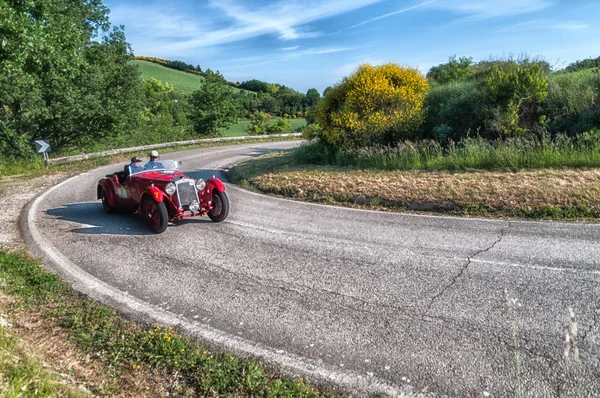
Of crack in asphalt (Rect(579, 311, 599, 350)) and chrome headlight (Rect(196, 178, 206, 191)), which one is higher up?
chrome headlight (Rect(196, 178, 206, 191))

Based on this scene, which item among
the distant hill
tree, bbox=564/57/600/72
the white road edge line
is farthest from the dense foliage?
the distant hill

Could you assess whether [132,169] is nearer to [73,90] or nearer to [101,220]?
[101,220]

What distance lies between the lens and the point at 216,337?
4.21 m

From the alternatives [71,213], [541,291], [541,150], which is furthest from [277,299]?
[541,150]

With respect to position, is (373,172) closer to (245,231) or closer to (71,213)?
(245,231)

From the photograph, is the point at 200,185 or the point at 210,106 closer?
the point at 200,185

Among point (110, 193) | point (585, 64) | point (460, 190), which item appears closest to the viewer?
point (460, 190)

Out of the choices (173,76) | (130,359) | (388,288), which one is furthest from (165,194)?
(173,76)

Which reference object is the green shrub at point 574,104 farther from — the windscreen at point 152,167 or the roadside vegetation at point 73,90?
the windscreen at point 152,167

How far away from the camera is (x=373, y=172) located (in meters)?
11.7

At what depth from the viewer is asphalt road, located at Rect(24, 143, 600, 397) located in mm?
3570

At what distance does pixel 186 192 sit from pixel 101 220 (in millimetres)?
2344

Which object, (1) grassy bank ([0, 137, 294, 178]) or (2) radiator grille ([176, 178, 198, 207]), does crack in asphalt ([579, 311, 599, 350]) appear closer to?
(2) radiator grille ([176, 178, 198, 207])

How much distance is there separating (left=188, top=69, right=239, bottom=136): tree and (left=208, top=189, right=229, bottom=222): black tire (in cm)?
3098
